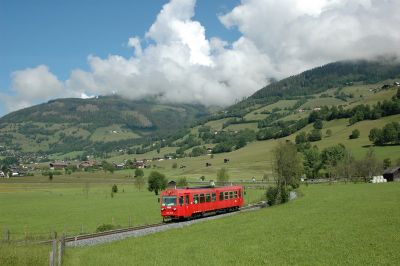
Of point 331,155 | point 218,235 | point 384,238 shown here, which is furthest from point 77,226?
point 331,155

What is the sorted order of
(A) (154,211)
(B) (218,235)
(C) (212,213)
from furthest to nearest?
(A) (154,211) < (C) (212,213) < (B) (218,235)

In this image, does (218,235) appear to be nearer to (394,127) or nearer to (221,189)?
(221,189)

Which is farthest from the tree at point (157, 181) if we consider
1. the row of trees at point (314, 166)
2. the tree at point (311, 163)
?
the tree at point (311, 163)

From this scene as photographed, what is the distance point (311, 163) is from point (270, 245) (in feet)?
437

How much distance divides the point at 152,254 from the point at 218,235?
789 cm

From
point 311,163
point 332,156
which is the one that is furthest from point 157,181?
point 332,156

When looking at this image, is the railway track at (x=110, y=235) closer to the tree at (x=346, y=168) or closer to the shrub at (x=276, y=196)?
the shrub at (x=276, y=196)

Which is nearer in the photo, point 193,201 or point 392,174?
point 193,201

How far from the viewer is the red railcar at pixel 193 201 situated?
158 feet

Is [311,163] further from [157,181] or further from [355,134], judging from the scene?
[157,181]

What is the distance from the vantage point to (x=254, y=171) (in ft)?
592

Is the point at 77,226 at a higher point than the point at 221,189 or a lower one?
lower

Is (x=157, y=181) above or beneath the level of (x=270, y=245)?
above

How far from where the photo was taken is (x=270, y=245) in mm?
28500
